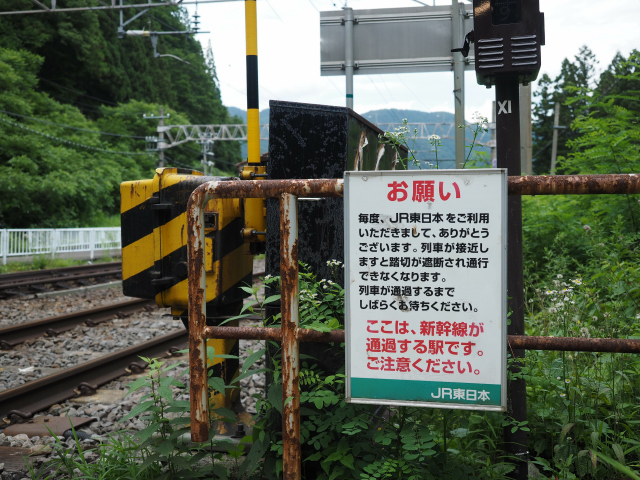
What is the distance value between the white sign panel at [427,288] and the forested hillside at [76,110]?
24748 mm

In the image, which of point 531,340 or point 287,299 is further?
point 287,299

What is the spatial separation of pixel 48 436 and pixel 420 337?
301cm

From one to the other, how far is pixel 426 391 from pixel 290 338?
0.54 metres

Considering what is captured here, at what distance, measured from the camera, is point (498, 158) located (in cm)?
262

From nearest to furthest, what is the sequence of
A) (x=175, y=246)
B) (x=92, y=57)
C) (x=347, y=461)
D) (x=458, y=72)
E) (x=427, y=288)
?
(x=427, y=288)
(x=347, y=461)
(x=175, y=246)
(x=458, y=72)
(x=92, y=57)

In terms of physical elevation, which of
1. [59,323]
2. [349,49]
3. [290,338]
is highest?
[349,49]

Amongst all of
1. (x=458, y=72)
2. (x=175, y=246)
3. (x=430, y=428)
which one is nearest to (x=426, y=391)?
(x=430, y=428)

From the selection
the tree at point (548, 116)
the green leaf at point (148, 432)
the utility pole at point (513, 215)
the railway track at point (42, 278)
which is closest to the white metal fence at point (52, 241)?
the railway track at point (42, 278)

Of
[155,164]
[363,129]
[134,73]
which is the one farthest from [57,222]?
[363,129]

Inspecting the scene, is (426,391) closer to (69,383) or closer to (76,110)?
(69,383)

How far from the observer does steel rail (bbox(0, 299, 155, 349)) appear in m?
6.56

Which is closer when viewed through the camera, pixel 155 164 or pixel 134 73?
pixel 155 164

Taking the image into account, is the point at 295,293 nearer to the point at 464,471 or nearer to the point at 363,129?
the point at 464,471

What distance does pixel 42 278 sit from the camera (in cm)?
1263
